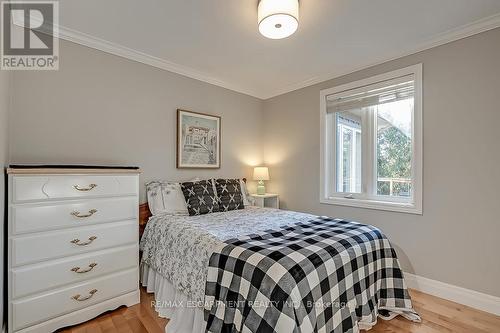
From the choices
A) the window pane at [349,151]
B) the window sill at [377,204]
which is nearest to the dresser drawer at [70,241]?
the window sill at [377,204]

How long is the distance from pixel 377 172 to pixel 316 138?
86cm

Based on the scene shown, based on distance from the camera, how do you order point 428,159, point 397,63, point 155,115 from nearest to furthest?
point 428,159 → point 397,63 → point 155,115

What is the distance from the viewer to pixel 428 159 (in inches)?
91.9

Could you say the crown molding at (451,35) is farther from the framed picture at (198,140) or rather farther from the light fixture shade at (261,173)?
the framed picture at (198,140)

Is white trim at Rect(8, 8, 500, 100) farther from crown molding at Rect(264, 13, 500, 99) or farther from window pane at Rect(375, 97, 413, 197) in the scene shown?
window pane at Rect(375, 97, 413, 197)

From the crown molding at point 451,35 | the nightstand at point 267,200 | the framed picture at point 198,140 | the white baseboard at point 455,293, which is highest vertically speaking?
the crown molding at point 451,35

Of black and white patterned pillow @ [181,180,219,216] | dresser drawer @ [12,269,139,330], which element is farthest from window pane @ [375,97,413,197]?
dresser drawer @ [12,269,139,330]

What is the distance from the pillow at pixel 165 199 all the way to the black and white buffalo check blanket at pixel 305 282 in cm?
115

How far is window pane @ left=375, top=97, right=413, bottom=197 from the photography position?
101 inches

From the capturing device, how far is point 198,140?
10.3ft

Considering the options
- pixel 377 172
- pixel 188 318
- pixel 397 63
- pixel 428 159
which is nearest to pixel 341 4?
pixel 397 63

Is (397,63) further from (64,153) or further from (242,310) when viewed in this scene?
(64,153)

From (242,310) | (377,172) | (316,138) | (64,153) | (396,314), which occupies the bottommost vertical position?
(396,314)

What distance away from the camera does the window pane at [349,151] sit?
2984 millimetres
